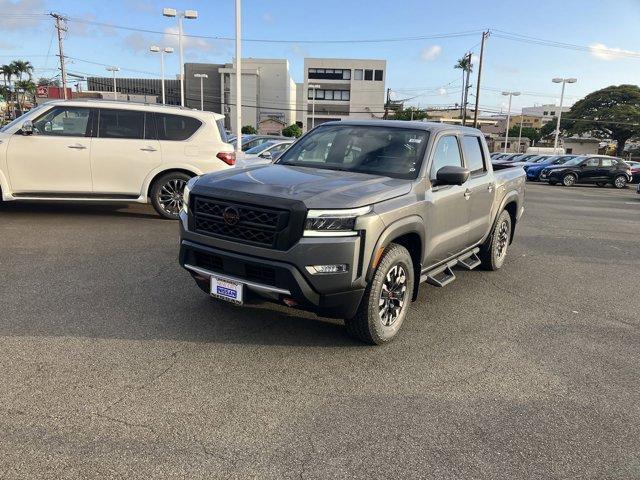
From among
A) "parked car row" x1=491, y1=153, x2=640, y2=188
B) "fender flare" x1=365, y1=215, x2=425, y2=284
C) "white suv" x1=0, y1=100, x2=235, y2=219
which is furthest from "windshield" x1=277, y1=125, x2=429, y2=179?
"parked car row" x1=491, y1=153, x2=640, y2=188

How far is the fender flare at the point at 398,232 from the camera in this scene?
3740 millimetres

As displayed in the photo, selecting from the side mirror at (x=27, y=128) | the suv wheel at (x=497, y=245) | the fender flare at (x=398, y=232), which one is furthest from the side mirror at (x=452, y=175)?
the side mirror at (x=27, y=128)

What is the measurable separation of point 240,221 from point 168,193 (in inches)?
216

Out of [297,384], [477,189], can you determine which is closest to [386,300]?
[297,384]

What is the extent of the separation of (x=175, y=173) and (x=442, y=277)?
17.5ft

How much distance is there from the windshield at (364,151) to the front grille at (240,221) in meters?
1.33

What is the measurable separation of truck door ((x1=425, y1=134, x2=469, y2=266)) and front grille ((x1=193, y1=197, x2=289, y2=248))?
1522mm

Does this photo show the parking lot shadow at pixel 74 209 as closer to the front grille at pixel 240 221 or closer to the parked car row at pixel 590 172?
the front grille at pixel 240 221

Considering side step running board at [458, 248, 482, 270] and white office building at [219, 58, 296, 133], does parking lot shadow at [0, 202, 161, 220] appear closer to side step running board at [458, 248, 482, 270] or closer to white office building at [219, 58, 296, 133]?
side step running board at [458, 248, 482, 270]

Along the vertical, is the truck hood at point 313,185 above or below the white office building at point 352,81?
below

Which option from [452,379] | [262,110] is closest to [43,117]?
[452,379]

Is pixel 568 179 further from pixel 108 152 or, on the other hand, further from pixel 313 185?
pixel 313 185

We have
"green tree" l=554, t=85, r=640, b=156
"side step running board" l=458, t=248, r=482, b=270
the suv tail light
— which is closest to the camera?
"side step running board" l=458, t=248, r=482, b=270

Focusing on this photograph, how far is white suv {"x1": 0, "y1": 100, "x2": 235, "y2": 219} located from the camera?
7.87 metres
